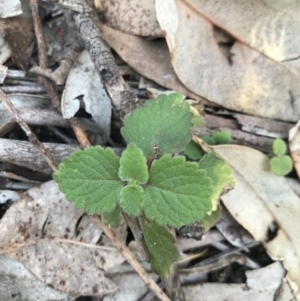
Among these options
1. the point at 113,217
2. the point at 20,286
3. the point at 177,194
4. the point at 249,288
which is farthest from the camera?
the point at 249,288

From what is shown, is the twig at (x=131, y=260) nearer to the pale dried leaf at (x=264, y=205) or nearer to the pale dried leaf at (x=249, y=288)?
the pale dried leaf at (x=249, y=288)

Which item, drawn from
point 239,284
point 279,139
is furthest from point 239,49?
point 239,284

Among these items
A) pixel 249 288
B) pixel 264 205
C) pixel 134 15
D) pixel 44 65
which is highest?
pixel 134 15

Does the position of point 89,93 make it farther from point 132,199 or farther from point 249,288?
point 249,288

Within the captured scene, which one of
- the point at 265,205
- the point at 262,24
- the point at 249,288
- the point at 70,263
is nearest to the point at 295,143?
the point at 265,205

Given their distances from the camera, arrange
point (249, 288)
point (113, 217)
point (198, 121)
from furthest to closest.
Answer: point (198, 121)
point (249, 288)
point (113, 217)

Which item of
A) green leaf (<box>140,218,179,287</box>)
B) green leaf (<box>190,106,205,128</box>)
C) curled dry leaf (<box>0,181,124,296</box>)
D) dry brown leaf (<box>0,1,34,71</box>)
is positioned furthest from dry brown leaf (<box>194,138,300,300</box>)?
dry brown leaf (<box>0,1,34,71</box>)
